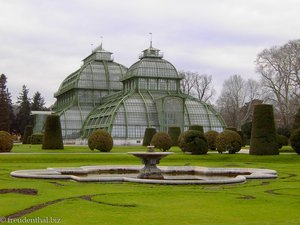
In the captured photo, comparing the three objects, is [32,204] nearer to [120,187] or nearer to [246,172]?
[120,187]

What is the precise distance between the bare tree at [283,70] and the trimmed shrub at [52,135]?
3103cm

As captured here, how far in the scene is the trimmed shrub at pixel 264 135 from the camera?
4044cm

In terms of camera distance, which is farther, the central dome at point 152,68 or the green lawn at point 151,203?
the central dome at point 152,68

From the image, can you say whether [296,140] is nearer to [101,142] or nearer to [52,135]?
[101,142]

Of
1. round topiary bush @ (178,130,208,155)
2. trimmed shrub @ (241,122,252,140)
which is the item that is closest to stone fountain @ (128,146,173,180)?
round topiary bush @ (178,130,208,155)

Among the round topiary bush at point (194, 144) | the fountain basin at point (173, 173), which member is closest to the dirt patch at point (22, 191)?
the fountain basin at point (173, 173)

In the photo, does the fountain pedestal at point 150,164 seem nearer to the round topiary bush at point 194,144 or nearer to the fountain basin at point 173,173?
the fountain basin at point 173,173

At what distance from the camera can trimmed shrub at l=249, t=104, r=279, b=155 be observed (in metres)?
40.4

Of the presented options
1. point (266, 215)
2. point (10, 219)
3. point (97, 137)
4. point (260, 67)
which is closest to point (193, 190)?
point (266, 215)

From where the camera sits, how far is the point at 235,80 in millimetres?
91812

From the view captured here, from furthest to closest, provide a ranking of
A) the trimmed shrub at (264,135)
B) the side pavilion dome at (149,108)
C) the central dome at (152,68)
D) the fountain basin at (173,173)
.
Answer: the central dome at (152,68), the side pavilion dome at (149,108), the trimmed shrub at (264,135), the fountain basin at (173,173)

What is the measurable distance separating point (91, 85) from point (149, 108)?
64.5ft

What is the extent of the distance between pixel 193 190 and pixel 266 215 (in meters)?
5.57

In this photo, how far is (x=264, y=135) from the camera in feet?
134
